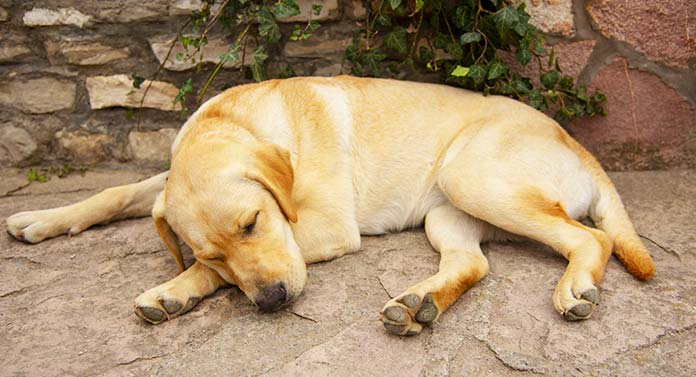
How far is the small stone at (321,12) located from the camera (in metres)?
4.13

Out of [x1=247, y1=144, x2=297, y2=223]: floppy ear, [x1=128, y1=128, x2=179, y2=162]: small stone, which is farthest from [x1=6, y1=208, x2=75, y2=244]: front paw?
[x1=247, y1=144, x2=297, y2=223]: floppy ear

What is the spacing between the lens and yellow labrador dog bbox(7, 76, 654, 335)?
9.04 feet

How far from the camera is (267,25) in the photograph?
4.02 m

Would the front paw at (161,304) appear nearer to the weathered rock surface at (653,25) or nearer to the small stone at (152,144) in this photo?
the small stone at (152,144)

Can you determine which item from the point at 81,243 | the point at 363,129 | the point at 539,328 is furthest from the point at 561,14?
the point at 81,243

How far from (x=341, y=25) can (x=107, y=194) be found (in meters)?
1.86

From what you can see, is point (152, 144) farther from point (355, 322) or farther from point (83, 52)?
point (355, 322)

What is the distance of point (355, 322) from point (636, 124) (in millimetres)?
2563

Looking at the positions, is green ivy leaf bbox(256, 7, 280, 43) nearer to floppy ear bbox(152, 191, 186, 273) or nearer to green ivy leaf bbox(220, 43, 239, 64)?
green ivy leaf bbox(220, 43, 239, 64)

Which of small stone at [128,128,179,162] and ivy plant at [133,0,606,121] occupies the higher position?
ivy plant at [133,0,606,121]

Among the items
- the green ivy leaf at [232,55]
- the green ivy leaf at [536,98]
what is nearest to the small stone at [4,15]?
the green ivy leaf at [232,55]

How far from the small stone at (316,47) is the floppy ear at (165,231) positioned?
1670 mm

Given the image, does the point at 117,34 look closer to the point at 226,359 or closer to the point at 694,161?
the point at 226,359

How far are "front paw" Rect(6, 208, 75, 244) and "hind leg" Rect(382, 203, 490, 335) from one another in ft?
6.95
